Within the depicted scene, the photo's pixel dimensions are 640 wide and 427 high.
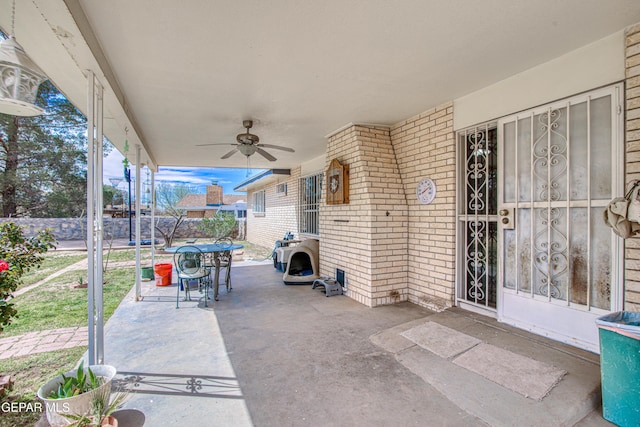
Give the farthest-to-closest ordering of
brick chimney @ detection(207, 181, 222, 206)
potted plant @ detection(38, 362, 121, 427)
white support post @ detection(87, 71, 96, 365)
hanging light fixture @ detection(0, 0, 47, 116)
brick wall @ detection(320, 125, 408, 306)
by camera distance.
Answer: brick chimney @ detection(207, 181, 222, 206), brick wall @ detection(320, 125, 408, 306), white support post @ detection(87, 71, 96, 365), potted plant @ detection(38, 362, 121, 427), hanging light fixture @ detection(0, 0, 47, 116)

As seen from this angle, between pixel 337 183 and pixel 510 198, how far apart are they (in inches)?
103

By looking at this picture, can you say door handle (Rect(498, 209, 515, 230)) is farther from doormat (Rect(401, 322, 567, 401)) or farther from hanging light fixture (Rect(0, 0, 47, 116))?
hanging light fixture (Rect(0, 0, 47, 116))

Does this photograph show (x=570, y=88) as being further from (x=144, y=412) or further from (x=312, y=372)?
(x=144, y=412)

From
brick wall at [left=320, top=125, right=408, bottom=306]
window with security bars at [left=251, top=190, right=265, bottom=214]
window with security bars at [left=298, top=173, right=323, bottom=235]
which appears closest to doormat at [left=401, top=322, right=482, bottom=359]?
brick wall at [left=320, top=125, right=408, bottom=306]

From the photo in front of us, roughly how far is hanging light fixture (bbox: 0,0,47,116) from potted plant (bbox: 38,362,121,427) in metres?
1.71

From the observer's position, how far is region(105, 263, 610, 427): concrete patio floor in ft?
6.46

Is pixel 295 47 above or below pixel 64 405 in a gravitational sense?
above

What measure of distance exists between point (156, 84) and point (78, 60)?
992 millimetres

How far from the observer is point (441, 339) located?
2.99 metres

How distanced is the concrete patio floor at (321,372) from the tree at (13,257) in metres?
1.03

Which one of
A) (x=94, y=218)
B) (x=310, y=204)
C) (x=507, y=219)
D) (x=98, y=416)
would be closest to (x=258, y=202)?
(x=310, y=204)

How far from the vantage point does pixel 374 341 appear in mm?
3119

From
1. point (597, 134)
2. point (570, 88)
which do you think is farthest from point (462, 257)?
point (570, 88)

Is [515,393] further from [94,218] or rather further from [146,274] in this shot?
[146,274]
